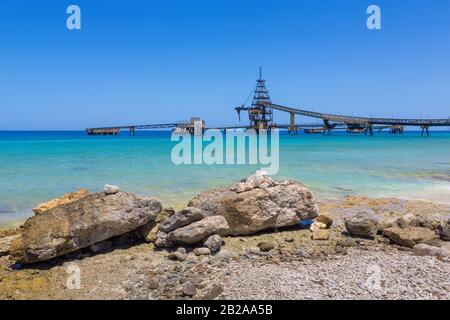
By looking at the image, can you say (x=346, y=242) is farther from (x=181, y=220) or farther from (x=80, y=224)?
(x=80, y=224)

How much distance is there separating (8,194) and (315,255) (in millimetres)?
11509

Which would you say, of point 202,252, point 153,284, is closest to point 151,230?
point 202,252

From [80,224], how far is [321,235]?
474 cm

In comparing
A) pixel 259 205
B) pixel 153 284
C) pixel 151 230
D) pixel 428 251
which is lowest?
pixel 153 284

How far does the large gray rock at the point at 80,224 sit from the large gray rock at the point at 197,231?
33.4 inches

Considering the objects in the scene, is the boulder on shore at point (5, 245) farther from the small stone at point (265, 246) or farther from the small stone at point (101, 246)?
the small stone at point (265, 246)

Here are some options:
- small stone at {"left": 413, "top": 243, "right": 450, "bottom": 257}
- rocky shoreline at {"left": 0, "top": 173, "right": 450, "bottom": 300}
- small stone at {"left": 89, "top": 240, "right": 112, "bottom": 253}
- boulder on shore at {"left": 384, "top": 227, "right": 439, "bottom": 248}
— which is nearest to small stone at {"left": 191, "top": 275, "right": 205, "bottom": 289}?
rocky shoreline at {"left": 0, "top": 173, "right": 450, "bottom": 300}

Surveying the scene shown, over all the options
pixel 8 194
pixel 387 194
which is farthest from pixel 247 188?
pixel 8 194

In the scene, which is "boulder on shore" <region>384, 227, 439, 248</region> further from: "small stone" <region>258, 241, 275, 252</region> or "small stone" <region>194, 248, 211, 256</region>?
"small stone" <region>194, 248, 211, 256</region>

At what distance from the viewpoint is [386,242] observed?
709 cm

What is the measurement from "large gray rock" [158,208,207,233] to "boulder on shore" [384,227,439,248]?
3.81 metres

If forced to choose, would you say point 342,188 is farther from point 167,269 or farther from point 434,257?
point 167,269

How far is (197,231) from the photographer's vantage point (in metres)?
6.90

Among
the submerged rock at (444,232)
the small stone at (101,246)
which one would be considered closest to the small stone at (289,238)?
the submerged rock at (444,232)
